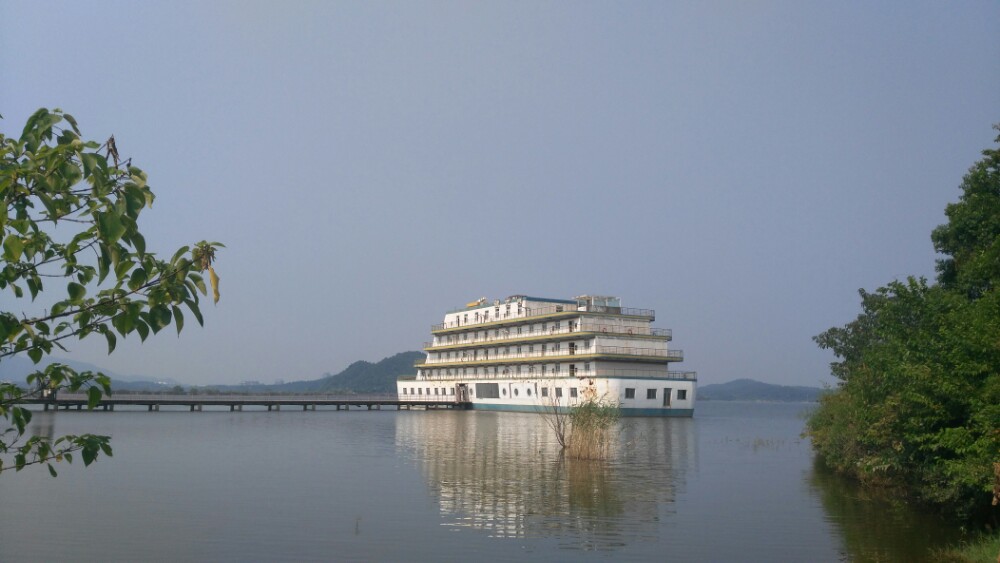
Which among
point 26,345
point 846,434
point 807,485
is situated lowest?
point 807,485

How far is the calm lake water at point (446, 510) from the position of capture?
15.2m

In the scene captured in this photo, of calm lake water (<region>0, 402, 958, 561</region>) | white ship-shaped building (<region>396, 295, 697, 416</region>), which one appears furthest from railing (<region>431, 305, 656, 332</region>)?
calm lake water (<region>0, 402, 958, 561</region>)

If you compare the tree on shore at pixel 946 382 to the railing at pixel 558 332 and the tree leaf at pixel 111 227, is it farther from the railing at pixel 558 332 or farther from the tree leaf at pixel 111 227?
the railing at pixel 558 332

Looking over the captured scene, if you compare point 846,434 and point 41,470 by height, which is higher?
point 846,434

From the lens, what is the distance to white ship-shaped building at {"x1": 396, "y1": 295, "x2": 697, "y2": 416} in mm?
66625

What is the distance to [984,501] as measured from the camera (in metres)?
16.5

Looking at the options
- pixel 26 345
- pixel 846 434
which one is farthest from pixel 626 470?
pixel 26 345

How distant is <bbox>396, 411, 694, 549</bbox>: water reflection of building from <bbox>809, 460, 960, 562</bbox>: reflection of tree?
3996 mm

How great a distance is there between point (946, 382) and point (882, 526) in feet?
15.2

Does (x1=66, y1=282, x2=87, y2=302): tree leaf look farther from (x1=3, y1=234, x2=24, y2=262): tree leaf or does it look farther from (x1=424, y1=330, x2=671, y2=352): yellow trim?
(x1=424, y1=330, x2=671, y2=352): yellow trim

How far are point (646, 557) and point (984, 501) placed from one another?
7321mm

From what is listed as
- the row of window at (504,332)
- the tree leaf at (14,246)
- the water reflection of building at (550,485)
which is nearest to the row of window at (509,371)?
the row of window at (504,332)

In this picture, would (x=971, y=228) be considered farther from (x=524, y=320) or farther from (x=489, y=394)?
(x=489, y=394)

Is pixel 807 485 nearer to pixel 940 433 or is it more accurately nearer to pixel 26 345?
pixel 940 433
